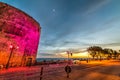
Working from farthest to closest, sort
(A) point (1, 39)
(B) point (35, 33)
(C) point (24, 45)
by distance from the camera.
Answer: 1. (B) point (35, 33)
2. (C) point (24, 45)
3. (A) point (1, 39)

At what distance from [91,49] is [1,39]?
61.8 metres

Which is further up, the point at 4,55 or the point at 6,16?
the point at 6,16

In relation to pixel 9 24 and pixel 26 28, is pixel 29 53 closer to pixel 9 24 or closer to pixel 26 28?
pixel 26 28

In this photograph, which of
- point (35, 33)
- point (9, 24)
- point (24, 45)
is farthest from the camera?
point (35, 33)

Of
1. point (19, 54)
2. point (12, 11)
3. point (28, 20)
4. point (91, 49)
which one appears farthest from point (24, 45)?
point (91, 49)

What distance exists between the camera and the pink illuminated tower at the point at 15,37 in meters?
24.7

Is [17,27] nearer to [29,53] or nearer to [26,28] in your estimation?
[26,28]

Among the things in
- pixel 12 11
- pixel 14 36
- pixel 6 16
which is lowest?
pixel 14 36

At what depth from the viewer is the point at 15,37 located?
27484 mm

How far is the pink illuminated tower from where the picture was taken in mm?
24656

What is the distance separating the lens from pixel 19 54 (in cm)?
2812

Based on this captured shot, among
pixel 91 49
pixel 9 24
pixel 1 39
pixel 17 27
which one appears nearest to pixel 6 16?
pixel 9 24

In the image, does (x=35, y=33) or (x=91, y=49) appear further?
(x=91, y=49)

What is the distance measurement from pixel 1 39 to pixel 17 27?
16.9 feet
